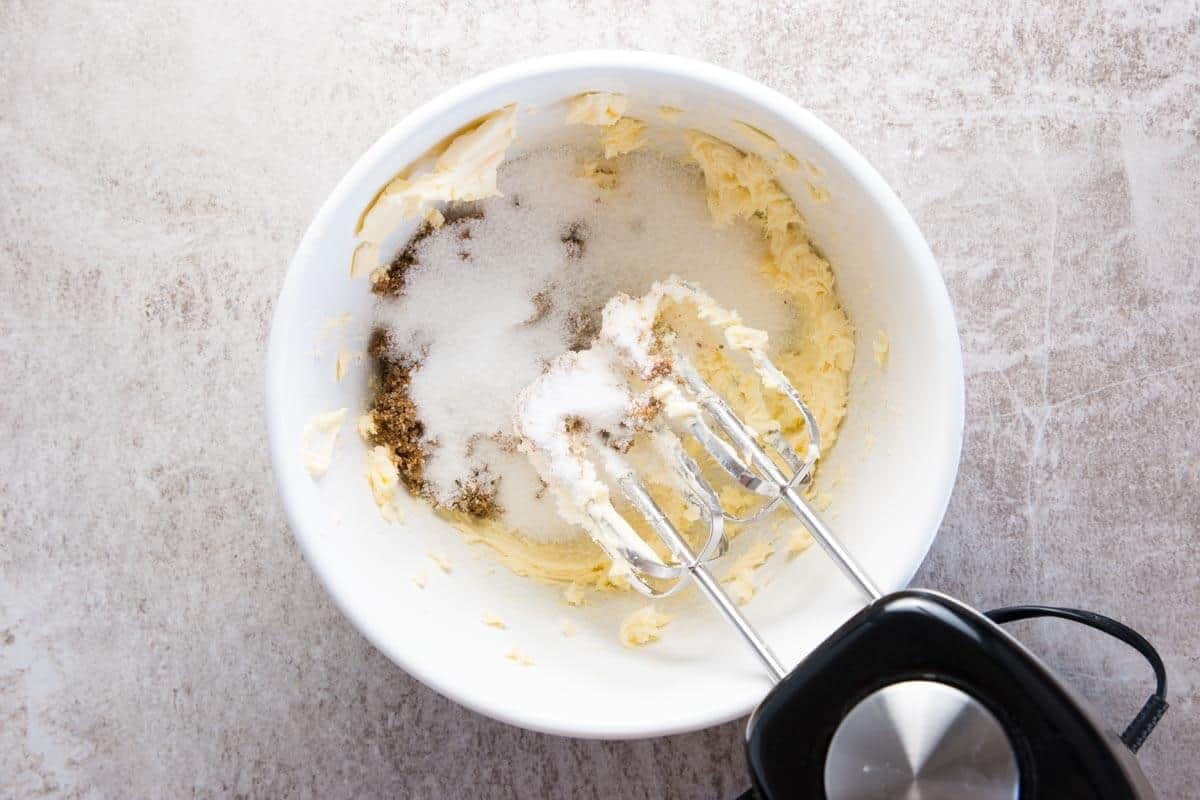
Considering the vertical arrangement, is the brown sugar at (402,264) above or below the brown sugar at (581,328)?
above

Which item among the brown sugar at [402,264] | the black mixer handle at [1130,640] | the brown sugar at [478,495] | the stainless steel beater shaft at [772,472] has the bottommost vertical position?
the black mixer handle at [1130,640]

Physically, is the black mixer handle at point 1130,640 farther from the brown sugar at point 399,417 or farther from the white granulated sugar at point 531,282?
the brown sugar at point 399,417

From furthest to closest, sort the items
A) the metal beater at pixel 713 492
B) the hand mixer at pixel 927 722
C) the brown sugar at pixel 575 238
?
1. the brown sugar at pixel 575 238
2. the metal beater at pixel 713 492
3. the hand mixer at pixel 927 722

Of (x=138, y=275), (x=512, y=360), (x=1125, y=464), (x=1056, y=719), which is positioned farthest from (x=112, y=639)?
(x=1125, y=464)

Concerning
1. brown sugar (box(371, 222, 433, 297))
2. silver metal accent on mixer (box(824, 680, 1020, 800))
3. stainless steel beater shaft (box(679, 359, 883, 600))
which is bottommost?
silver metal accent on mixer (box(824, 680, 1020, 800))

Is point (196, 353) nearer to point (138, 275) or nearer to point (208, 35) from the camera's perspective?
point (138, 275)

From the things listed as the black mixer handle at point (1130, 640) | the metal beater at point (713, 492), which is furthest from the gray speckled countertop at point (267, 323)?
the metal beater at point (713, 492)

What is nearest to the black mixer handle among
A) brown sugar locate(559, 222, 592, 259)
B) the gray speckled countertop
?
the gray speckled countertop

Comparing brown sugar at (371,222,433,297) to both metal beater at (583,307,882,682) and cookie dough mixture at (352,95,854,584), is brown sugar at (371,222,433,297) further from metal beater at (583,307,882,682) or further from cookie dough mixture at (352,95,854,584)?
metal beater at (583,307,882,682)
